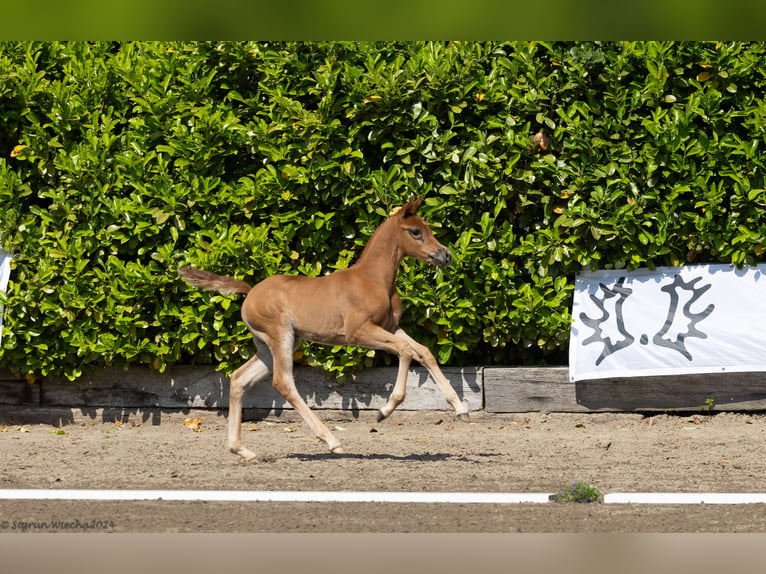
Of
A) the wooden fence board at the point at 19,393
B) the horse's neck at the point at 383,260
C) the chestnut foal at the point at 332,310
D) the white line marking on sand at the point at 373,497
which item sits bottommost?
the white line marking on sand at the point at 373,497

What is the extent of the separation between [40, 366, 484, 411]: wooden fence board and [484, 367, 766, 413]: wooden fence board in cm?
21

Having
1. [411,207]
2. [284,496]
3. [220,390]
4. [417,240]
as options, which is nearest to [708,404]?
[417,240]

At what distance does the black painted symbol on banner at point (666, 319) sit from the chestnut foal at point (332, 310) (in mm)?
2316

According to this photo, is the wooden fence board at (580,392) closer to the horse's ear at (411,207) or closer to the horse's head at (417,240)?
the horse's head at (417,240)

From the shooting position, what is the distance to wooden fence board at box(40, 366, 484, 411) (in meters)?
9.15

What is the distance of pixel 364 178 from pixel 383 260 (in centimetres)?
185

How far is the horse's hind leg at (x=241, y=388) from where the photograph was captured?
283 inches

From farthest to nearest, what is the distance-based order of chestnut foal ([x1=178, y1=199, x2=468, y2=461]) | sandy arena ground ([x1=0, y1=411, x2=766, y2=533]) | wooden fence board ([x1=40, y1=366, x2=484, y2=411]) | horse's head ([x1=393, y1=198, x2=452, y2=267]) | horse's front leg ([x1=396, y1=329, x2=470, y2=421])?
wooden fence board ([x1=40, y1=366, x2=484, y2=411])
horse's head ([x1=393, y1=198, x2=452, y2=267])
chestnut foal ([x1=178, y1=199, x2=468, y2=461])
horse's front leg ([x1=396, y1=329, x2=470, y2=421])
sandy arena ground ([x1=0, y1=411, x2=766, y2=533])

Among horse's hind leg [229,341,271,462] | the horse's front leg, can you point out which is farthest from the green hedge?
the horse's front leg

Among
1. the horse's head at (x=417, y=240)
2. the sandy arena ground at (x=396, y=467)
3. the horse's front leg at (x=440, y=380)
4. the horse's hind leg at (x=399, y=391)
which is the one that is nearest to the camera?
the sandy arena ground at (x=396, y=467)

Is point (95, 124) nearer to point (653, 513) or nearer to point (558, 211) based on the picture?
point (558, 211)

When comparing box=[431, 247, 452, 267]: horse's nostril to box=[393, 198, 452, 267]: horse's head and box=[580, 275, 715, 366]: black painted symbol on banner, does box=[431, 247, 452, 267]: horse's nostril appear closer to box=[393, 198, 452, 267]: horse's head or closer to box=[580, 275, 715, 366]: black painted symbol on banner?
box=[393, 198, 452, 267]: horse's head

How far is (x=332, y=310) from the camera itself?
7172 millimetres

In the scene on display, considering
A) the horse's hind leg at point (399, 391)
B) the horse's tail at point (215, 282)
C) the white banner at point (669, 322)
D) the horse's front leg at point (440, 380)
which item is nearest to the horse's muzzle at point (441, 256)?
the horse's front leg at point (440, 380)
